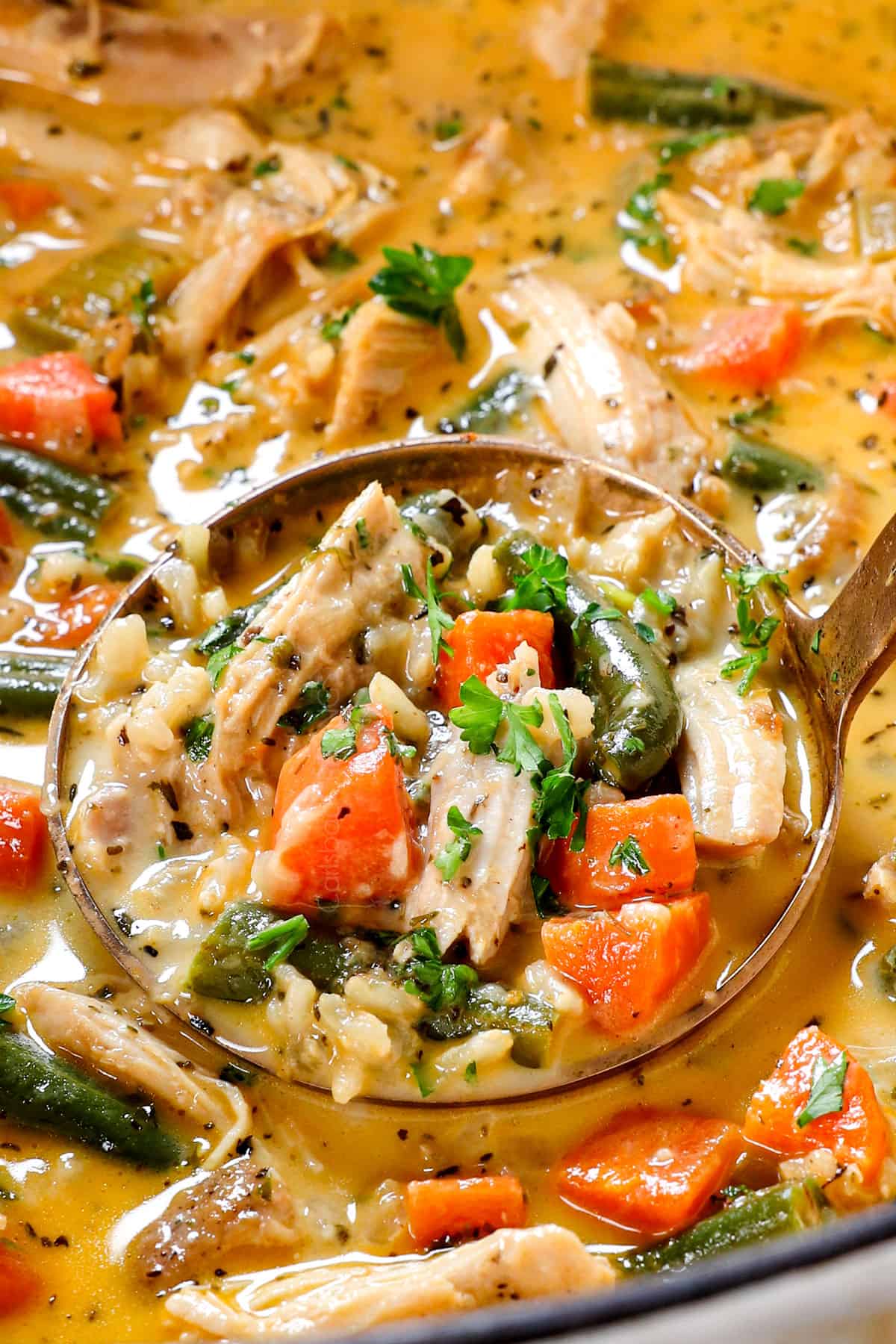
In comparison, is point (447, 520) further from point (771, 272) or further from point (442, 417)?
point (771, 272)

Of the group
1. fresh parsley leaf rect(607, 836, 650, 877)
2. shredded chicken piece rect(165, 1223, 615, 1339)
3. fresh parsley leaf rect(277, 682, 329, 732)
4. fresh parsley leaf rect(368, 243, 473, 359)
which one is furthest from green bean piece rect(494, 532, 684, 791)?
fresh parsley leaf rect(368, 243, 473, 359)

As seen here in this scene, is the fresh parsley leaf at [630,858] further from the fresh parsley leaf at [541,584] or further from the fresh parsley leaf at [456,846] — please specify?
the fresh parsley leaf at [541,584]

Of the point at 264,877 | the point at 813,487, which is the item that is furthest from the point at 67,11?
the point at 264,877

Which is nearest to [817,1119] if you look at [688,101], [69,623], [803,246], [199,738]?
[199,738]

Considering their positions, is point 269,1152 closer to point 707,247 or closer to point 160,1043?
point 160,1043

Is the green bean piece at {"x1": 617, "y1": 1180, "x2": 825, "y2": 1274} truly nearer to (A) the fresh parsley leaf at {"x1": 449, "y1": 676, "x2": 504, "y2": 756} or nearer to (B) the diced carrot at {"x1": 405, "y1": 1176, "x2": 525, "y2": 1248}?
(B) the diced carrot at {"x1": 405, "y1": 1176, "x2": 525, "y2": 1248}

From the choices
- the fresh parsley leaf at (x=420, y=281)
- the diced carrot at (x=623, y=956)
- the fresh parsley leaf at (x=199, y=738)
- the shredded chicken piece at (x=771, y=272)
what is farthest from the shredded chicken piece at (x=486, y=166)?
the diced carrot at (x=623, y=956)
